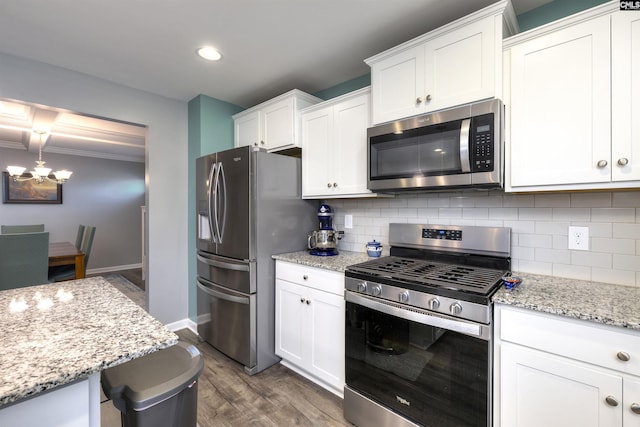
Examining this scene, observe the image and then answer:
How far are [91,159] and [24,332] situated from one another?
6.19 meters

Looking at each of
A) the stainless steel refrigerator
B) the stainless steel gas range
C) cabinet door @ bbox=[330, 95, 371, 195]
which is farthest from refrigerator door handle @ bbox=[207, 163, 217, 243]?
the stainless steel gas range

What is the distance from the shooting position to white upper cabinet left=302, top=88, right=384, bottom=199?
215 cm

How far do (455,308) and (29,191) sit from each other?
22.6 ft

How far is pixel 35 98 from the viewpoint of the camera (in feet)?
7.50

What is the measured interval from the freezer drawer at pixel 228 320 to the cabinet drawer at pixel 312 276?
31cm

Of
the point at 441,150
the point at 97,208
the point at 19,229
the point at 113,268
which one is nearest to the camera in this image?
the point at 441,150

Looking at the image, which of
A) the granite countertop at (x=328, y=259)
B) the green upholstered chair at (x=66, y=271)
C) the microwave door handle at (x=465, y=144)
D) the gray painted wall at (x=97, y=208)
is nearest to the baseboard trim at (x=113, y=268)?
the gray painted wall at (x=97, y=208)

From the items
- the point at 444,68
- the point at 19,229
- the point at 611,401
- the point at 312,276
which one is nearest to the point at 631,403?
the point at 611,401

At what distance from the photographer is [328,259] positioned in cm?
218

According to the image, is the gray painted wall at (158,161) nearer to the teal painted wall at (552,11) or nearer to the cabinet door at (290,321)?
the cabinet door at (290,321)

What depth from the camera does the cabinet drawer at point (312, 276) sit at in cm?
189

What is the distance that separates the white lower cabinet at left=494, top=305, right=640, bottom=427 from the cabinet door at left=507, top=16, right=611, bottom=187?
26.3 inches

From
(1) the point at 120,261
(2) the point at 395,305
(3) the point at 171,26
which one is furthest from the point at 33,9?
(1) the point at 120,261

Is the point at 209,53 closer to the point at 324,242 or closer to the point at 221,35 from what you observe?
the point at 221,35
